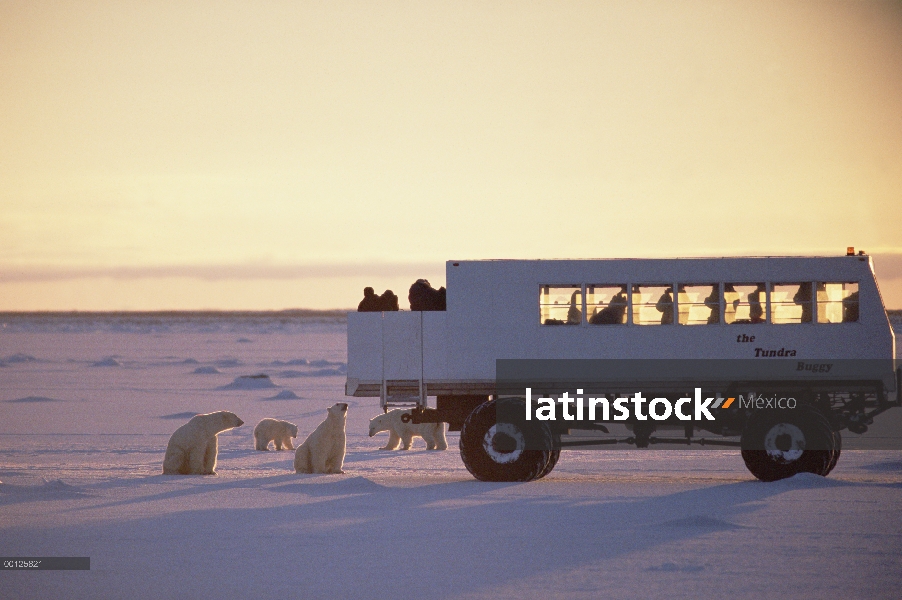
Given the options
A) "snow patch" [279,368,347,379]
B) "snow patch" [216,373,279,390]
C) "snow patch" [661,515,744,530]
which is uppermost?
"snow patch" [279,368,347,379]

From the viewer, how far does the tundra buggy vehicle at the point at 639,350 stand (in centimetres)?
1351

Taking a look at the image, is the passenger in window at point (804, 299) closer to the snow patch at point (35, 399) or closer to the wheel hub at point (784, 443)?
the wheel hub at point (784, 443)

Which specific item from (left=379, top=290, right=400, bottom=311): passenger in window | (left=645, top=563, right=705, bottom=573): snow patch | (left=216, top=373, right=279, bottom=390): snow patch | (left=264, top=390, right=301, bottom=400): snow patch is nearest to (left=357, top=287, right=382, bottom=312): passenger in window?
(left=379, top=290, right=400, bottom=311): passenger in window

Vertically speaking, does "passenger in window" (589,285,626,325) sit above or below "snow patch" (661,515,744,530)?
above

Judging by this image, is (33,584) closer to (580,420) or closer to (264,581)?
(264,581)

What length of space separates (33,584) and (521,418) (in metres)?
6.95

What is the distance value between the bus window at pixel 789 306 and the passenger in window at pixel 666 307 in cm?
143

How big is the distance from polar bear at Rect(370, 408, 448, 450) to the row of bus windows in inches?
224

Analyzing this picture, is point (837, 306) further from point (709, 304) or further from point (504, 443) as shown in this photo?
point (504, 443)

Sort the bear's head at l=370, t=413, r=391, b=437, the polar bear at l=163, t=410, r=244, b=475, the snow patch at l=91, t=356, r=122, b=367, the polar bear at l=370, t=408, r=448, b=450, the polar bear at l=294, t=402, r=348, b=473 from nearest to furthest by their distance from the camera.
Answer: the polar bear at l=163, t=410, r=244, b=475, the polar bear at l=294, t=402, r=348, b=473, the polar bear at l=370, t=408, r=448, b=450, the bear's head at l=370, t=413, r=391, b=437, the snow patch at l=91, t=356, r=122, b=367

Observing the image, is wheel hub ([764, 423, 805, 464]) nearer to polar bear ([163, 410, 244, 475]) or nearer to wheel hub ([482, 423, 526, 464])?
wheel hub ([482, 423, 526, 464])

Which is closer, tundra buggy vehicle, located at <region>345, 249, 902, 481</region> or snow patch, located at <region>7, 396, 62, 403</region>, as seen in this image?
tundra buggy vehicle, located at <region>345, 249, 902, 481</region>

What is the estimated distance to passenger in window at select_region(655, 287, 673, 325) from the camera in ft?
44.9

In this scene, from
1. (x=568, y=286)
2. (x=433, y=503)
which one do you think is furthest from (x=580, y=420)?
(x=433, y=503)
